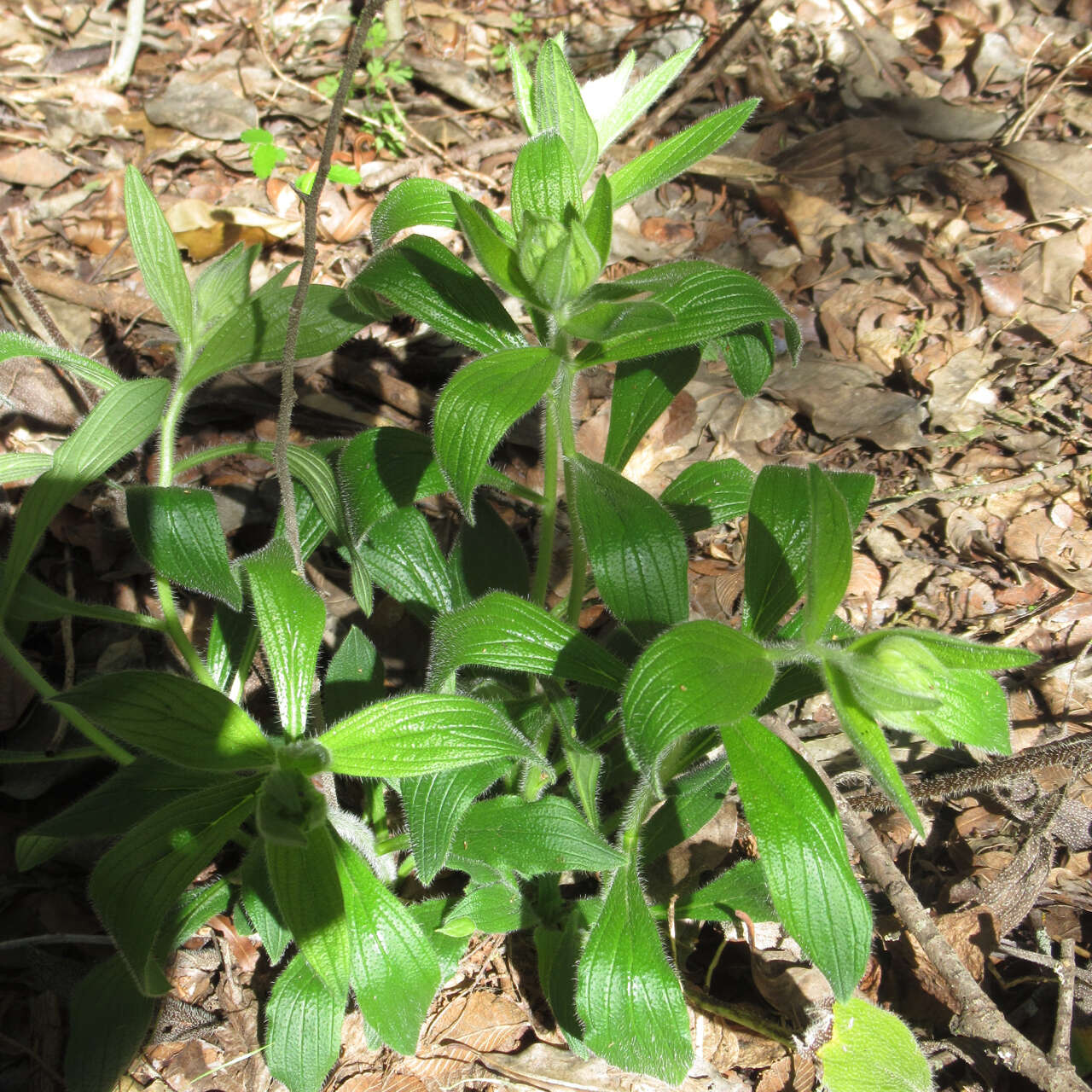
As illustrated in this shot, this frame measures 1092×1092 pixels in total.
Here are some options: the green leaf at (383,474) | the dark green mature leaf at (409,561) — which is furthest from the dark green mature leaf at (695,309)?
the dark green mature leaf at (409,561)

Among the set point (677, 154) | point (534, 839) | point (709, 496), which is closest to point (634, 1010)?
point (534, 839)

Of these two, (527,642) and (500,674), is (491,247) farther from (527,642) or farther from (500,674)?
(500,674)

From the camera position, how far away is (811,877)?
1.48 meters

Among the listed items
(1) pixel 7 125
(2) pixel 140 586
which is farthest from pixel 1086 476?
(1) pixel 7 125

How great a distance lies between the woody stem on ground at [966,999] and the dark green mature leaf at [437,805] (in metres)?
0.63

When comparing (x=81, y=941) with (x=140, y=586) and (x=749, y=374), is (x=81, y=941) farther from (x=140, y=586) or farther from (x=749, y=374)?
(x=749, y=374)

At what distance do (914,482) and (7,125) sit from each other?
426cm

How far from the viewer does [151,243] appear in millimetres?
2166

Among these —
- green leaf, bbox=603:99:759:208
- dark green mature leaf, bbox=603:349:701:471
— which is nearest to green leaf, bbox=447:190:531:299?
green leaf, bbox=603:99:759:208

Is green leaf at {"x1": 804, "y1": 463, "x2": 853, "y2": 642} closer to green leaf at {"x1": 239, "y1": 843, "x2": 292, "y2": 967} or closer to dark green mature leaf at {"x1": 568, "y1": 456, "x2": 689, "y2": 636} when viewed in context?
dark green mature leaf at {"x1": 568, "y1": 456, "x2": 689, "y2": 636}

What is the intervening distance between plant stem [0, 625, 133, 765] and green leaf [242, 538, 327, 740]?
52 cm

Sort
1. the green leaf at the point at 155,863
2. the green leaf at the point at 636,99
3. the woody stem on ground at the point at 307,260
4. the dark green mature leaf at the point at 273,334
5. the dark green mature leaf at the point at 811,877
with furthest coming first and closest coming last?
the dark green mature leaf at the point at 273,334 → the green leaf at the point at 636,99 → the green leaf at the point at 155,863 → the dark green mature leaf at the point at 811,877 → the woody stem on ground at the point at 307,260

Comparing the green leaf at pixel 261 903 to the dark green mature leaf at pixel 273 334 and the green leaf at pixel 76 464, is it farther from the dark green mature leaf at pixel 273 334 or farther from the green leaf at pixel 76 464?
the dark green mature leaf at pixel 273 334

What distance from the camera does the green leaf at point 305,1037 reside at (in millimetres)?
1939
